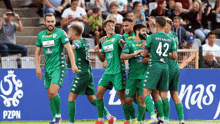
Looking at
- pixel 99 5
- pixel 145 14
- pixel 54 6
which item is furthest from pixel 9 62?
pixel 145 14

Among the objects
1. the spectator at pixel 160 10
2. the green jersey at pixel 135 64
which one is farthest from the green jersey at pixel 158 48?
the spectator at pixel 160 10

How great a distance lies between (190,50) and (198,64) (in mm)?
466

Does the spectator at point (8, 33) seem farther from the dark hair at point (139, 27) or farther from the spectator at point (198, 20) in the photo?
the spectator at point (198, 20)

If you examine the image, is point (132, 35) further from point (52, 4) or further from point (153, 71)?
point (52, 4)

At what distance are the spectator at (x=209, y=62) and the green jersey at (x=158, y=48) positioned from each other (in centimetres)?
322

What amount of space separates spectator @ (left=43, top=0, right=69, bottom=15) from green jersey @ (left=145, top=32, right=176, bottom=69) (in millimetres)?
5919

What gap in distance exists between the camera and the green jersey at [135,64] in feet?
27.9

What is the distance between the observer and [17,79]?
10844 millimetres

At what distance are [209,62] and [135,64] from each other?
3.39m

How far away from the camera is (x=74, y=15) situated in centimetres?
1302

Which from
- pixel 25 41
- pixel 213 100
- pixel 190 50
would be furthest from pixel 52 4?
pixel 213 100

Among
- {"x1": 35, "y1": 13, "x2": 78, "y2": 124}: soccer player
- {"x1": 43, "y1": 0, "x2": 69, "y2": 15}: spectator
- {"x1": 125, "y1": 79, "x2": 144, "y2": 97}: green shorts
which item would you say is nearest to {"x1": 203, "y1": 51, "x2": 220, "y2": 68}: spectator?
{"x1": 125, "y1": 79, "x2": 144, "y2": 97}: green shorts

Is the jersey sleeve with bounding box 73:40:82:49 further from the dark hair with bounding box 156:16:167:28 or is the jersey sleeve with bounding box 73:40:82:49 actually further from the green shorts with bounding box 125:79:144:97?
the dark hair with bounding box 156:16:167:28

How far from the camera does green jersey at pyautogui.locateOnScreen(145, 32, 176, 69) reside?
8117 millimetres
